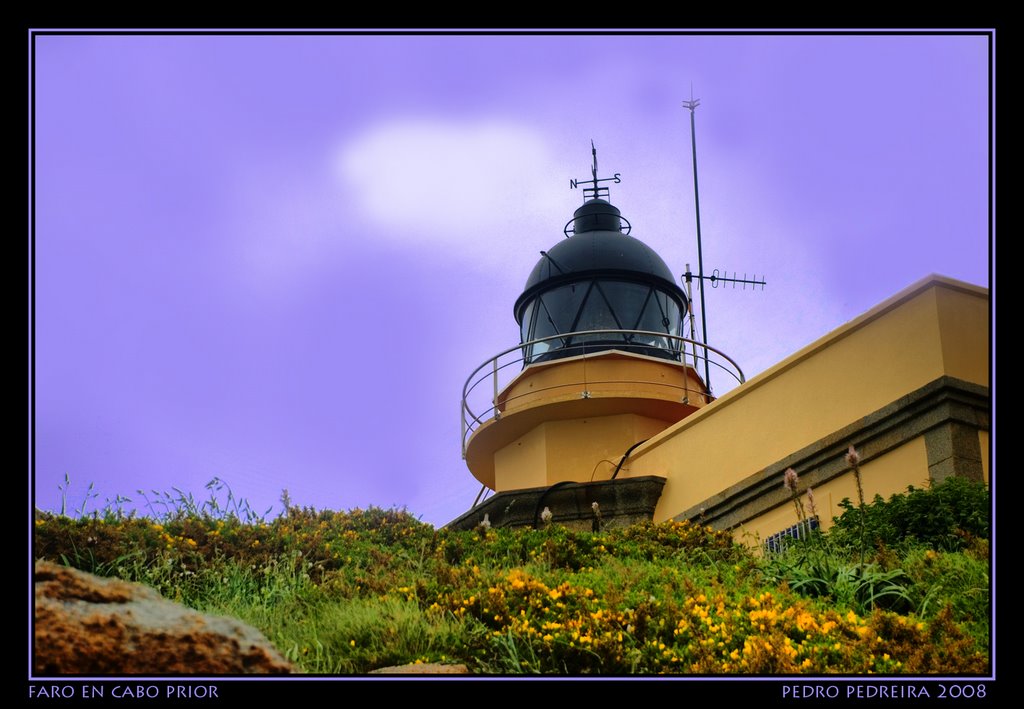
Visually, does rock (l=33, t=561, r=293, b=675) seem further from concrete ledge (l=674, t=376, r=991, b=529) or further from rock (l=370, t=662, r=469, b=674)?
concrete ledge (l=674, t=376, r=991, b=529)

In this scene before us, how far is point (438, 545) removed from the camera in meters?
11.1

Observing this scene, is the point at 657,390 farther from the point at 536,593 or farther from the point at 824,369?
the point at 536,593

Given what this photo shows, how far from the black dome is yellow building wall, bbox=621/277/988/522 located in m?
3.71

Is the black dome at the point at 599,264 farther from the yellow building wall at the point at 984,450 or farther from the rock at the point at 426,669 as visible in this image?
the rock at the point at 426,669

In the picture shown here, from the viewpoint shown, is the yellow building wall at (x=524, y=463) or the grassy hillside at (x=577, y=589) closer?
the grassy hillside at (x=577, y=589)

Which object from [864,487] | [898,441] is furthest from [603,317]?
[898,441]

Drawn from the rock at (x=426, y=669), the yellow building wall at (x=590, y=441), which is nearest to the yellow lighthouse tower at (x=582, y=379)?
the yellow building wall at (x=590, y=441)

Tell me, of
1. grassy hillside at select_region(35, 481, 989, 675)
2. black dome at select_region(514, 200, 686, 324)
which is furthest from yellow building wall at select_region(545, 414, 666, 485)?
grassy hillside at select_region(35, 481, 989, 675)

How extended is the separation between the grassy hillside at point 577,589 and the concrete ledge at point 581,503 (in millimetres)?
2884

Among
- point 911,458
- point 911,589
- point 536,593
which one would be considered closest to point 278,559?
point 536,593

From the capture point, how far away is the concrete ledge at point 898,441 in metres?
10.9

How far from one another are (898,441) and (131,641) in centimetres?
733
